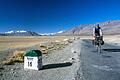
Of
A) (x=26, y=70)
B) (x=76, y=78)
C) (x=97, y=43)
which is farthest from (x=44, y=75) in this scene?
(x=97, y=43)

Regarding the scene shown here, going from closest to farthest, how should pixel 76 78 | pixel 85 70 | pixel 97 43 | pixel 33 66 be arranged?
pixel 76 78, pixel 85 70, pixel 33 66, pixel 97 43

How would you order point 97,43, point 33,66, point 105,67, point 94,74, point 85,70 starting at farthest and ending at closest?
1. point 97,43
2. point 33,66
3. point 105,67
4. point 85,70
5. point 94,74

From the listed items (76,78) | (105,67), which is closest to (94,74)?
(76,78)

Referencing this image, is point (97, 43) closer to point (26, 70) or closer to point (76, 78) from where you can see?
point (26, 70)

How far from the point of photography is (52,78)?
11.4 m

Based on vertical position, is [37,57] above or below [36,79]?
above

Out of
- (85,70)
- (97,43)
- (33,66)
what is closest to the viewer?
(85,70)

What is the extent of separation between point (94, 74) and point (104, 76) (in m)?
0.55

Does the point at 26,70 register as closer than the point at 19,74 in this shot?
No

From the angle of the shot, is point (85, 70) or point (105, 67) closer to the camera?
point (85, 70)

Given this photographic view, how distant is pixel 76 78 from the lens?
9.91 m

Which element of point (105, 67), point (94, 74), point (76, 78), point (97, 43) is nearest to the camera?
point (76, 78)

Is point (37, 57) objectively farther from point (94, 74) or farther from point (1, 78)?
point (94, 74)

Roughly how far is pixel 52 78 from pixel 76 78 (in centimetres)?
179
